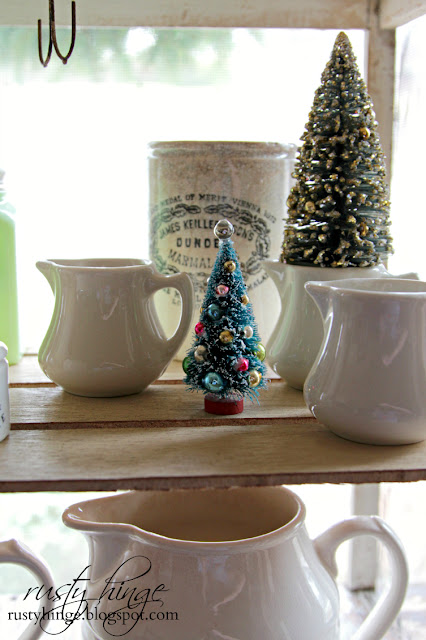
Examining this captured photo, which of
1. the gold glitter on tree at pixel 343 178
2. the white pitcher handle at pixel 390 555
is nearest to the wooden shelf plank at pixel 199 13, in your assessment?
the gold glitter on tree at pixel 343 178

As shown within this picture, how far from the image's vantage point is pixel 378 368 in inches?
17.0

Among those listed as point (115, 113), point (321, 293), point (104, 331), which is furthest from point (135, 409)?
point (115, 113)

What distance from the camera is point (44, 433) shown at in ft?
1.55

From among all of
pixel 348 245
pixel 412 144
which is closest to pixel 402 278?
pixel 348 245

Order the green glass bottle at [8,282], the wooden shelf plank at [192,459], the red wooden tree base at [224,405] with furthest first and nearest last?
the green glass bottle at [8,282] < the red wooden tree base at [224,405] < the wooden shelf plank at [192,459]

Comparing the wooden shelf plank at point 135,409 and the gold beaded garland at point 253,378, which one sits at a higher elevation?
the gold beaded garland at point 253,378

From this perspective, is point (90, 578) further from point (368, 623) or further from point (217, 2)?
point (217, 2)

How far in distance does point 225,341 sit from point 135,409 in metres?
0.10

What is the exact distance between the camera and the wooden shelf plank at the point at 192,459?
402 millimetres

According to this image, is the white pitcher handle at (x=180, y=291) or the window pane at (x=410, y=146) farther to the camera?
the window pane at (x=410, y=146)

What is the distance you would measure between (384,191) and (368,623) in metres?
0.36

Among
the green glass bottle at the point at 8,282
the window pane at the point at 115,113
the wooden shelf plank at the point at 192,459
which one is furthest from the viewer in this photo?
the window pane at the point at 115,113

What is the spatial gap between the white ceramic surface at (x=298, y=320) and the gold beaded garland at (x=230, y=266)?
0.28ft

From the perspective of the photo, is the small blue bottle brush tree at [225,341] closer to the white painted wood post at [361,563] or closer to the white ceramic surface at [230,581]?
the white ceramic surface at [230,581]
